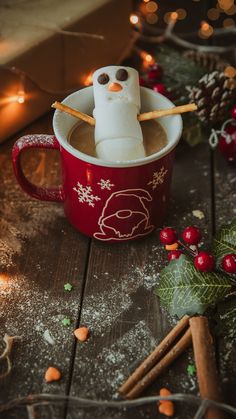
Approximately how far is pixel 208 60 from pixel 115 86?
425mm

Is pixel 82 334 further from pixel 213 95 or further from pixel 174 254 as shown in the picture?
pixel 213 95

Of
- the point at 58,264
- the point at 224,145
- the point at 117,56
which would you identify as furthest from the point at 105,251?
the point at 117,56

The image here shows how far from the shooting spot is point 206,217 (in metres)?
0.97

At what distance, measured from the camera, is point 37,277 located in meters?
0.89

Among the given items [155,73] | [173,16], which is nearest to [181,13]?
[173,16]

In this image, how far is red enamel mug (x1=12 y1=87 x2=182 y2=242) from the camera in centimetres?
82

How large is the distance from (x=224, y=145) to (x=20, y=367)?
0.50 metres

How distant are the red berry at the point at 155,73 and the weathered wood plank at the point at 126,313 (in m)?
0.22

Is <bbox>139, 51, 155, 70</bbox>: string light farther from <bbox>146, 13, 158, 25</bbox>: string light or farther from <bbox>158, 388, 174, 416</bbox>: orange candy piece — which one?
<bbox>158, 388, 174, 416</bbox>: orange candy piece

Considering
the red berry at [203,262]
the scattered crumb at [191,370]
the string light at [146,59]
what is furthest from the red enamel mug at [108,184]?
the string light at [146,59]

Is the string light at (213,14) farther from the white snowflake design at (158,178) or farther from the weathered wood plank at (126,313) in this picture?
the white snowflake design at (158,178)

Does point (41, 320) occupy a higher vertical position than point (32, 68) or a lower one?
lower

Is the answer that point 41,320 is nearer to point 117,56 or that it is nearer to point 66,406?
point 66,406

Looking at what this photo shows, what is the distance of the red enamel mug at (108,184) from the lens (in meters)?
0.82
